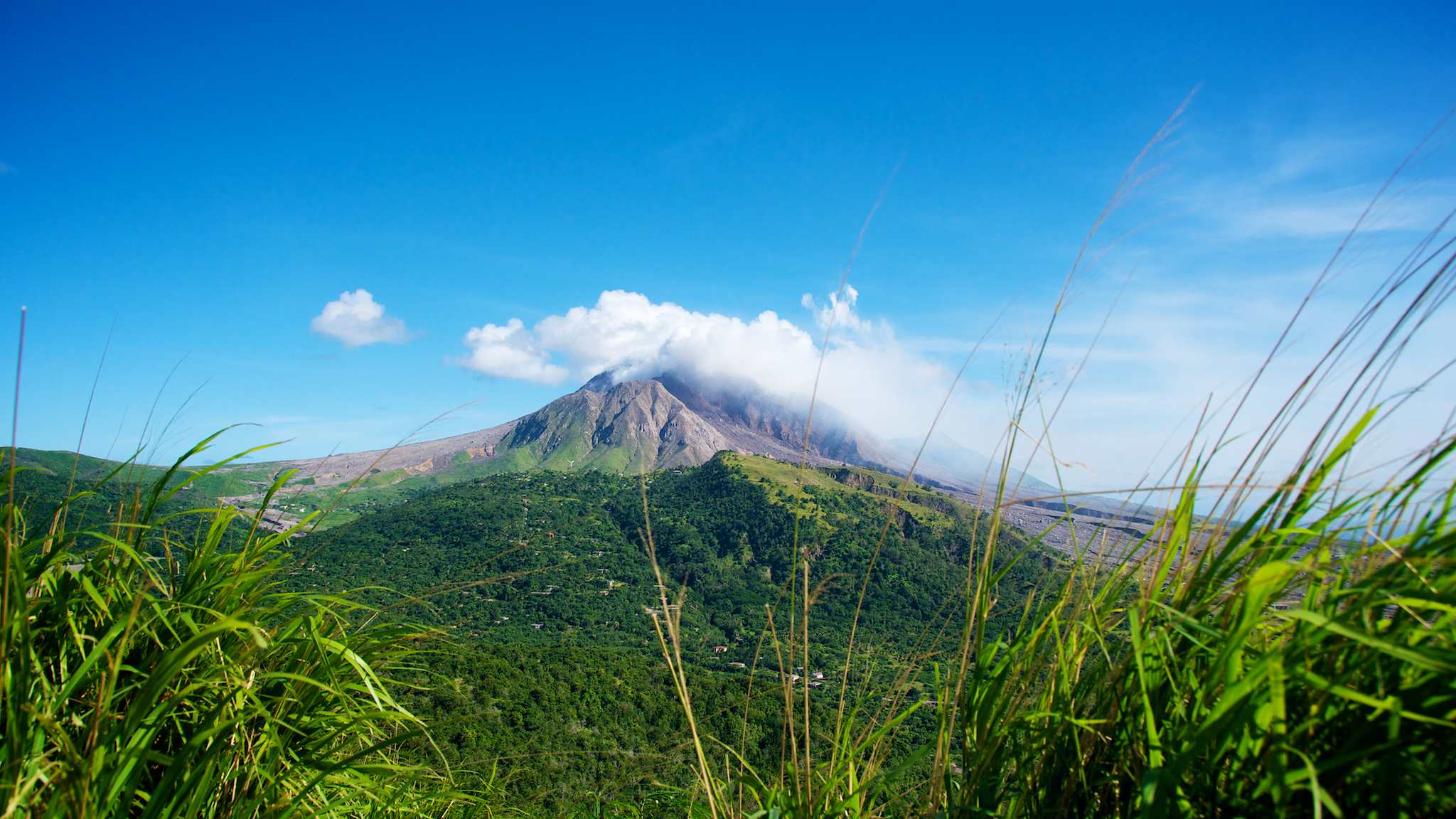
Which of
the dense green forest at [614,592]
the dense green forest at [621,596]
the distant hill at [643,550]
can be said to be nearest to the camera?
the dense green forest at [614,592]

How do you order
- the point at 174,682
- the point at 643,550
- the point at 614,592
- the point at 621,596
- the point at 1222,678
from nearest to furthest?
the point at 1222,678
the point at 174,682
the point at 643,550
the point at 621,596
the point at 614,592

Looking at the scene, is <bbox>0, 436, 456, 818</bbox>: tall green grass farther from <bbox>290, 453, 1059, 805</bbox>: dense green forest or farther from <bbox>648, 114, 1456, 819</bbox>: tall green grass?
<bbox>648, 114, 1456, 819</bbox>: tall green grass

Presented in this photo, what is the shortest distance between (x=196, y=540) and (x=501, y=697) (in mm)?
36732

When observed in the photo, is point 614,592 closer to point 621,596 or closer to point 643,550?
point 621,596

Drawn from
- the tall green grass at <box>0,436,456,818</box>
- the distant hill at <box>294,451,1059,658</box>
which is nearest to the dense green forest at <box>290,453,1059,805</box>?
the tall green grass at <box>0,436,456,818</box>

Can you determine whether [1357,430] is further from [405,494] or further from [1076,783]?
[405,494]

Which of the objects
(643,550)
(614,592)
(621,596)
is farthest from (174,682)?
(614,592)

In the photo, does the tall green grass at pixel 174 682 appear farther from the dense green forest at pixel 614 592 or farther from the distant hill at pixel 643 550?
the distant hill at pixel 643 550

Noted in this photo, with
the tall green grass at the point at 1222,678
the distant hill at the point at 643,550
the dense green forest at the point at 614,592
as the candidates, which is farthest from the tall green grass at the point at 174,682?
the distant hill at the point at 643,550

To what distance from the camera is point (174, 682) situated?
164cm

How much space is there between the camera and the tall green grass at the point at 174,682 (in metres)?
1.25

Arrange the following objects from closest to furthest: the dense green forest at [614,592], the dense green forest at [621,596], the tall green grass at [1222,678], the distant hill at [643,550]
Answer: the tall green grass at [1222,678] < the dense green forest at [614,592] < the dense green forest at [621,596] < the distant hill at [643,550]

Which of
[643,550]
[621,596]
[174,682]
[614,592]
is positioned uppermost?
[174,682]

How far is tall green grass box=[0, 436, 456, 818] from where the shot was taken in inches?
49.4
